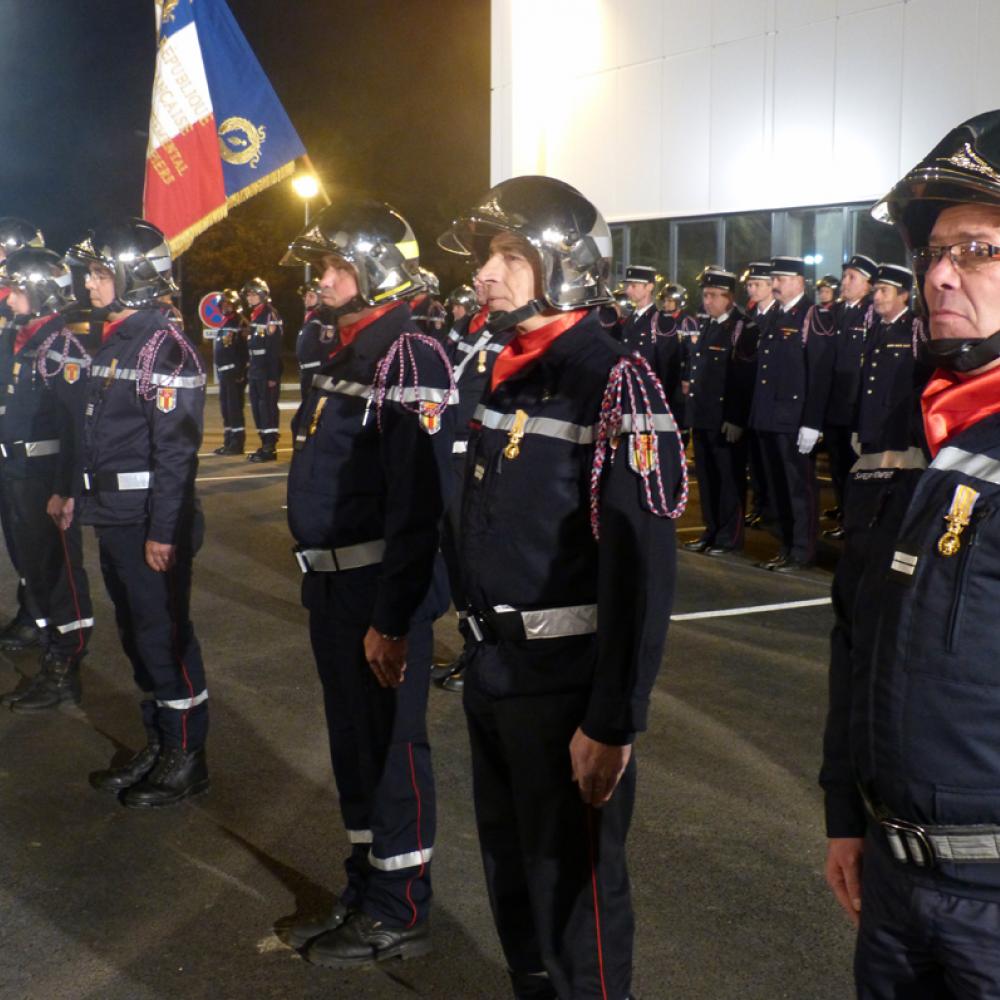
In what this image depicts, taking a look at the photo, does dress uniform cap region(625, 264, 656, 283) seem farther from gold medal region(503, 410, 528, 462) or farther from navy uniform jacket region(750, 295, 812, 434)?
gold medal region(503, 410, 528, 462)

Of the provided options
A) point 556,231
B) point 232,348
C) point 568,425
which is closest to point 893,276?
point 556,231

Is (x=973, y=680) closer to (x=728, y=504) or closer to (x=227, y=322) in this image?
(x=728, y=504)

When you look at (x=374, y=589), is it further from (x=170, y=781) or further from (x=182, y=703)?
(x=170, y=781)

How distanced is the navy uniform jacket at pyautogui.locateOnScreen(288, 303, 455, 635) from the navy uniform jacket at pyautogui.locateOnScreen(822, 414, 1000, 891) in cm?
189

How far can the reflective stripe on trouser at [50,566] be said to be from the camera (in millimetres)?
6633

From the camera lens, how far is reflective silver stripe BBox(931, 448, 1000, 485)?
197 centimetres

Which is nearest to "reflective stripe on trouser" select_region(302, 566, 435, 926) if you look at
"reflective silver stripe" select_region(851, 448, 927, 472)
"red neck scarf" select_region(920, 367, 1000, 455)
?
"reflective silver stripe" select_region(851, 448, 927, 472)

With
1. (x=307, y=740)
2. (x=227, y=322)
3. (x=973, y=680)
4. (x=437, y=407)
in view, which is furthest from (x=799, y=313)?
(x=227, y=322)

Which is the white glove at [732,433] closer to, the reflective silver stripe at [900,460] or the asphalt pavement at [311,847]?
the asphalt pavement at [311,847]

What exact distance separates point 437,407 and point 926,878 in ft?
7.29

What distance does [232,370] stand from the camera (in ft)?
60.5

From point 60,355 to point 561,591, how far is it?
184 inches

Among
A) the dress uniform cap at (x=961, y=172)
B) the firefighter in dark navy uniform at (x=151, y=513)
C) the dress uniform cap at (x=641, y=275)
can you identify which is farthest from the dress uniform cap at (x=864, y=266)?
the dress uniform cap at (x=961, y=172)

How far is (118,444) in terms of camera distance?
17.1 ft
